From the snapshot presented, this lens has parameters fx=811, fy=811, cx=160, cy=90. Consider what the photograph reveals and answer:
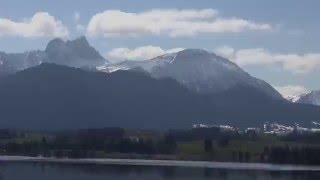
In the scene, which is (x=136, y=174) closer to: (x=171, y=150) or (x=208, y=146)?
(x=171, y=150)

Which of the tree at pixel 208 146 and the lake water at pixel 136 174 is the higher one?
the tree at pixel 208 146

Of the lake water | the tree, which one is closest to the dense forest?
the tree

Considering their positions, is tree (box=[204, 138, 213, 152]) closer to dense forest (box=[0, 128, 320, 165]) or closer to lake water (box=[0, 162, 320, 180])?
dense forest (box=[0, 128, 320, 165])

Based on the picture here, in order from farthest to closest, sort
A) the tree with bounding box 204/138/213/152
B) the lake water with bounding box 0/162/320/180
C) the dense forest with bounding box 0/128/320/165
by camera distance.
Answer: the tree with bounding box 204/138/213/152 < the dense forest with bounding box 0/128/320/165 < the lake water with bounding box 0/162/320/180

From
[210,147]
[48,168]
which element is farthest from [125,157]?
[48,168]

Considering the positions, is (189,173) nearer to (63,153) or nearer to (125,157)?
(125,157)

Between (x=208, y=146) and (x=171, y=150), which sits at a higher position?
(x=208, y=146)

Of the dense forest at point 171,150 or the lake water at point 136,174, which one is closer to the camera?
the lake water at point 136,174

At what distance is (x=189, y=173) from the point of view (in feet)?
394

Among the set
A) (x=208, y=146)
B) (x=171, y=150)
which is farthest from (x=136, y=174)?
(x=208, y=146)

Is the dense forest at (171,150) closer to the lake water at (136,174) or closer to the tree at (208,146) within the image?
the tree at (208,146)

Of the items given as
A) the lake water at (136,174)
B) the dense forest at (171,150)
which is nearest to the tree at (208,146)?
the dense forest at (171,150)

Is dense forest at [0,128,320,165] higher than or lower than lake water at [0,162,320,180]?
higher

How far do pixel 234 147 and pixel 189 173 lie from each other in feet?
229
